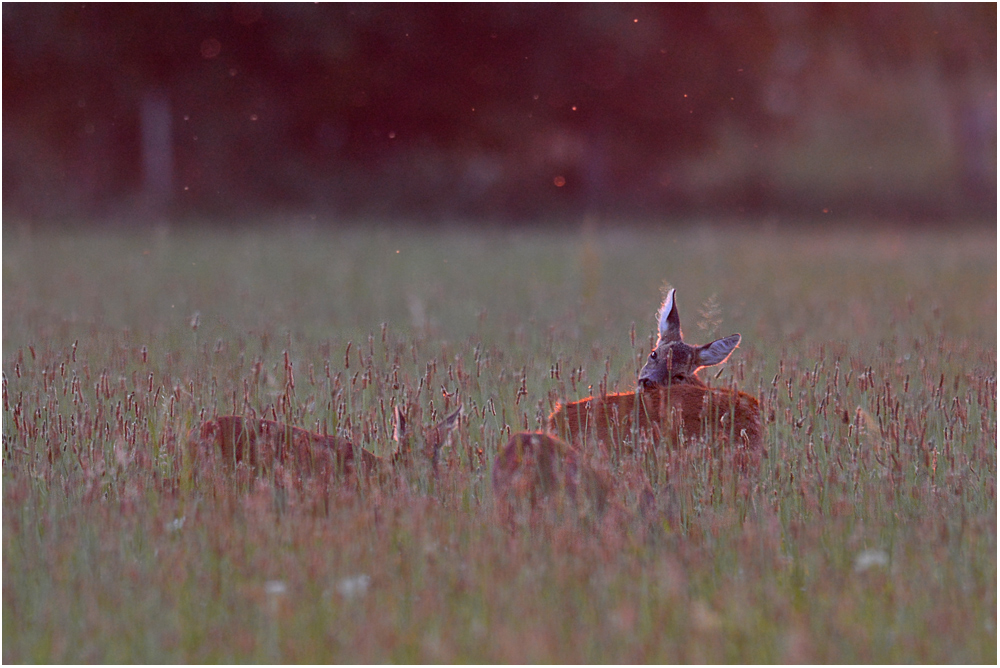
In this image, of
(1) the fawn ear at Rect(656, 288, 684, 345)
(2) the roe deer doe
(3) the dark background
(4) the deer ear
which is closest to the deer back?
(2) the roe deer doe

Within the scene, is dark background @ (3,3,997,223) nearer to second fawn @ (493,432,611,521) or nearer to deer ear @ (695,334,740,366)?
deer ear @ (695,334,740,366)

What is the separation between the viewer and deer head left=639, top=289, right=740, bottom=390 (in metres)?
5.00

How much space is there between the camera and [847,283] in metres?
13.1

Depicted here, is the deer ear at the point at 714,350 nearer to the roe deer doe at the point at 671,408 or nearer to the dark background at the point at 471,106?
the roe deer doe at the point at 671,408

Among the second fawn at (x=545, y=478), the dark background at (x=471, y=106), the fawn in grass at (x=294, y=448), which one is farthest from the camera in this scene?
the dark background at (x=471, y=106)

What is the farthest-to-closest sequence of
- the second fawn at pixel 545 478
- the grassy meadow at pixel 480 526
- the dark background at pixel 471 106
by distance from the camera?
the dark background at pixel 471 106 < the second fawn at pixel 545 478 < the grassy meadow at pixel 480 526

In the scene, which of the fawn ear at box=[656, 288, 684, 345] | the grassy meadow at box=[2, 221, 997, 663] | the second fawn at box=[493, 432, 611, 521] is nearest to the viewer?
the grassy meadow at box=[2, 221, 997, 663]

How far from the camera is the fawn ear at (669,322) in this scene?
4.98m

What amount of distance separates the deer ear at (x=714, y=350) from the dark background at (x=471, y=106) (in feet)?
58.6

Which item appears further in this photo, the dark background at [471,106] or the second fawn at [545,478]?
the dark background at [471,106]

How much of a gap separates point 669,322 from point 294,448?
5.92ft

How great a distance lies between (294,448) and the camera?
4500 mm

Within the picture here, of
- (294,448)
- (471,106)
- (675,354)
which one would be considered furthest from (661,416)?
→ (471,106)

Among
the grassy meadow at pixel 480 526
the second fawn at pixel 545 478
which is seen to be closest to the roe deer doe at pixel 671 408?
the grassy meadow at pixel 480 526
